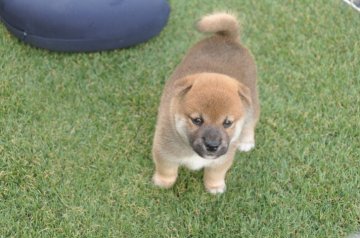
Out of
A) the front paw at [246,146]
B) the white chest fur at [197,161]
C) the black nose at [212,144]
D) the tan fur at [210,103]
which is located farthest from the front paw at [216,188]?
the black nose at [212,144]

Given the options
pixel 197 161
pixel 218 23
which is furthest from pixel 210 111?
pixel 218 23

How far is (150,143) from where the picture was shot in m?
3.14

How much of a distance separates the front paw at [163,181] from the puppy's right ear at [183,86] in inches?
23.6

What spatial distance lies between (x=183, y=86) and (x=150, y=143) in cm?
82

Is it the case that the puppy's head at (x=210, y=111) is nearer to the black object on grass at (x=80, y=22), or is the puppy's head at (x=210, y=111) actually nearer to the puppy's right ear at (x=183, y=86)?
the puppy's right ear at (x=183, y=86)

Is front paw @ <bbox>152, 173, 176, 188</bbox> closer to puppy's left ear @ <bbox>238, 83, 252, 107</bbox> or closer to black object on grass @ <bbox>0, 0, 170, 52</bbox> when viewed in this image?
puppy's left ear @ <bbox>238, 83, 252, 107</bbox>

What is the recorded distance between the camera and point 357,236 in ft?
8.84

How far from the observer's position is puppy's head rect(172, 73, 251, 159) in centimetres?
228

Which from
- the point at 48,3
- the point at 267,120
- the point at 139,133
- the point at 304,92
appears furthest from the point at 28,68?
the point at 304,92

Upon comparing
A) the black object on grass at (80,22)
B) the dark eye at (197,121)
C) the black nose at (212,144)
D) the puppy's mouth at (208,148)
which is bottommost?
the black object on grass at (80,22)

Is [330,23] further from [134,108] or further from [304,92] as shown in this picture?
[134,108]

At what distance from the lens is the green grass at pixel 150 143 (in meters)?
2.70

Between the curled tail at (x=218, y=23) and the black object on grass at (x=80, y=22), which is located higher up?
the curled tail at (x=218, y=23)

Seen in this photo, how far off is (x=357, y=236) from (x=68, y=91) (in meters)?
2.09
